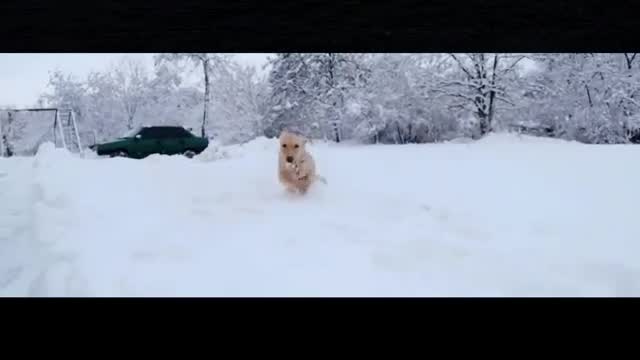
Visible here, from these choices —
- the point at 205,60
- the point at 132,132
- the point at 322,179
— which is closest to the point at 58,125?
the point at 132,132

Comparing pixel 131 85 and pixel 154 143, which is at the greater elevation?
pixel 131 85

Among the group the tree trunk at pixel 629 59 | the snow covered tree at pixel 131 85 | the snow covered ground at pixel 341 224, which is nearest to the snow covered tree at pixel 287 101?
the snow covered ground at pixel 341 224

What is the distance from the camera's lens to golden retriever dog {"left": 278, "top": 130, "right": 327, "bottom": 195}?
1.85 m

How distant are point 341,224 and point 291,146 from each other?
0.34 m

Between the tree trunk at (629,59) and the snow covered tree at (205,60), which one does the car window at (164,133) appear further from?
the tree trunk at (629,59)

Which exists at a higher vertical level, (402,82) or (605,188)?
(402,82)

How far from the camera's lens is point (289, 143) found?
73.0 inches

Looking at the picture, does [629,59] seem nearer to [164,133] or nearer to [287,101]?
[287,101]

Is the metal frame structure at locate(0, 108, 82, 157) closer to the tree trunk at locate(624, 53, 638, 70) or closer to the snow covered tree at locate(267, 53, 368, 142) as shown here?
the snow covered tree at locate(267, 53, 368, 142)

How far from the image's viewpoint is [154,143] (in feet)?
5.82
